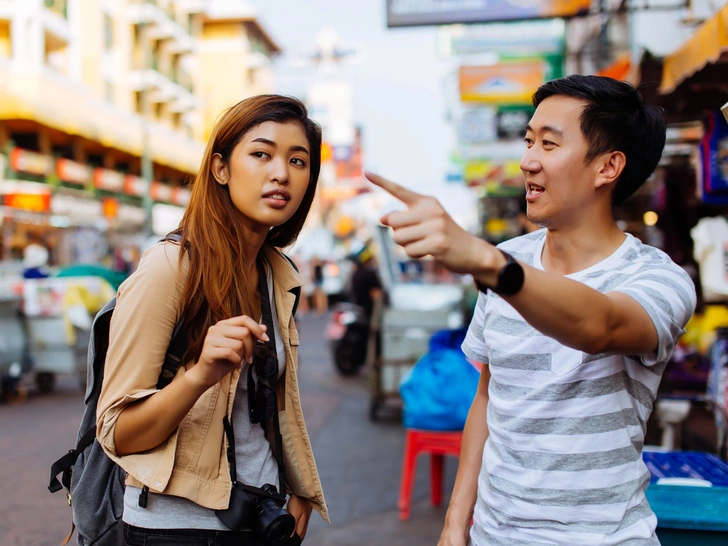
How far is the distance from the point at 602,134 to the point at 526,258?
1.25 feet

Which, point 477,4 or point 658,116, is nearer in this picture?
point 658,116

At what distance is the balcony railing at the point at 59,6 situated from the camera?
21.1 m

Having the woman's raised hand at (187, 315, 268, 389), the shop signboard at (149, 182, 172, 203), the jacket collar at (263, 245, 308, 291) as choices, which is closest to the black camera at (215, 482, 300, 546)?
the woman's raised hand at (187, 315, 268, 389)

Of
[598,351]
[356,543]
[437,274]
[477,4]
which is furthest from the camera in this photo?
[437,274]

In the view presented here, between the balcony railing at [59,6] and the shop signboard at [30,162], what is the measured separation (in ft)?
14.4

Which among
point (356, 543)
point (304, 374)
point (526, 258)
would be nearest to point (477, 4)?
point (356, 543)

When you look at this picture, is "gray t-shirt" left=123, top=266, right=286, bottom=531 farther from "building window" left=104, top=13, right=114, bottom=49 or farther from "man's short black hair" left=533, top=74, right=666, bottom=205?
"building window" left=104, top=13, right=114, bottom=49

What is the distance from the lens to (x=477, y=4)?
6.40m

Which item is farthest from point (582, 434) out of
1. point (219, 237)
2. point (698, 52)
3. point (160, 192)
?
point (160, 192)

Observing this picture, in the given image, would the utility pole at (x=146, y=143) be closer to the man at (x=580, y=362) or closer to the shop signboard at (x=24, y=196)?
the shop signboard at (x=24, y=196)

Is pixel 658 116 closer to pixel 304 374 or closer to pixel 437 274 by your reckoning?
pixel 304 374

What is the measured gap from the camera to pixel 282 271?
2285mm

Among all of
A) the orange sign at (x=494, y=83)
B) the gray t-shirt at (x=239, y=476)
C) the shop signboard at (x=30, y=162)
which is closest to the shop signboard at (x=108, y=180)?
the shop signboard at (x=30, y=162)

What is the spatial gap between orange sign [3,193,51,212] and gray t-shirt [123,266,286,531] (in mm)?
19678
